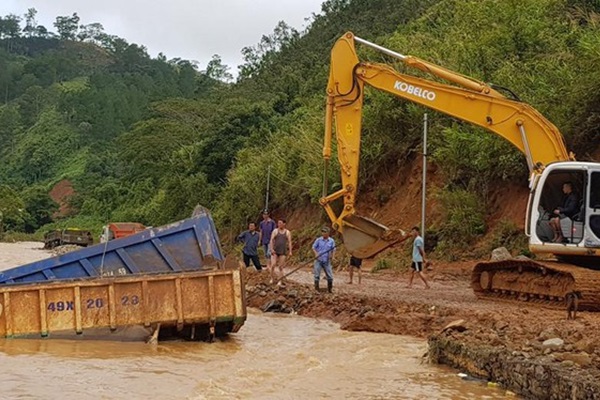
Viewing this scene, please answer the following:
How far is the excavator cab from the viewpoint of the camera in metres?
17.5

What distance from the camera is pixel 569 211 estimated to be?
1788 centimetres

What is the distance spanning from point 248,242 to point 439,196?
7.76 meters

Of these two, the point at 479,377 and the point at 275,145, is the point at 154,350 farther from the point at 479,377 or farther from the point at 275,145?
the point at 275,145

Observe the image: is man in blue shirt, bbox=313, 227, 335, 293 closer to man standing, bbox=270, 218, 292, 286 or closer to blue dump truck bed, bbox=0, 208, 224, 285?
man standing, bbox=270, 218, 292, 286

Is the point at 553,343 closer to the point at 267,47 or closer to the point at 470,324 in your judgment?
the point at 470,324

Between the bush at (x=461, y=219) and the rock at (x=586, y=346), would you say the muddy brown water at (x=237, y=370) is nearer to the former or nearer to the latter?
the rock at (x=586, y=346)

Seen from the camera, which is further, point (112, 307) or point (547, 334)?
point (112, 307)

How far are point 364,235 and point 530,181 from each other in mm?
3730

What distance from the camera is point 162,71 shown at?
191 meters

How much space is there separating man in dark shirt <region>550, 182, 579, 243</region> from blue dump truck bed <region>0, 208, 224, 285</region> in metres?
6.41

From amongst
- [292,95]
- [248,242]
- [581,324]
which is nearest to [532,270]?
[581,324]

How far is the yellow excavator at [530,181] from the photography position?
17.5 metres

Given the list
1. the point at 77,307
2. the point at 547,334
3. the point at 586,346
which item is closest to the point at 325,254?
the point at 77,307

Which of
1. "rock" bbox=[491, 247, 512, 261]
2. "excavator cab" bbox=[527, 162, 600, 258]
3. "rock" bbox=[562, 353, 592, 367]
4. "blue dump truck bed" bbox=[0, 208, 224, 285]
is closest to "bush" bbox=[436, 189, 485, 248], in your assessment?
"rock" bbox=[491, 247, 512, 261]
